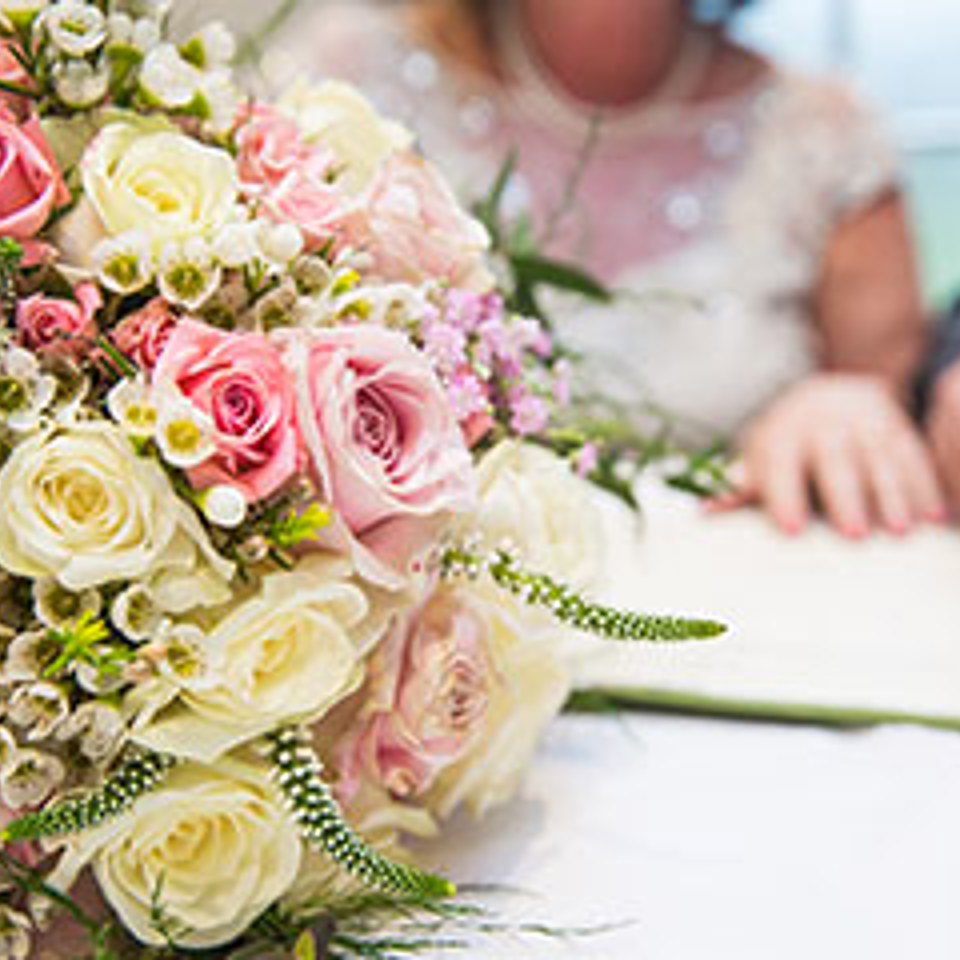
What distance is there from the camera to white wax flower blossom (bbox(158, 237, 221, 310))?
0.44 metres

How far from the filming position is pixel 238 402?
1.41ft

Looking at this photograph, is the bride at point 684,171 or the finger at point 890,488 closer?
the finger at point 890,488

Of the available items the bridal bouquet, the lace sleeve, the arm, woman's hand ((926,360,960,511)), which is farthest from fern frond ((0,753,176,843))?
the lace sleeve

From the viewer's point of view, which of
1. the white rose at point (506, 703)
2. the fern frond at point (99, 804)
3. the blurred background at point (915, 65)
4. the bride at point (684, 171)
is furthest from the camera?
the blurred background at point (915, 65)

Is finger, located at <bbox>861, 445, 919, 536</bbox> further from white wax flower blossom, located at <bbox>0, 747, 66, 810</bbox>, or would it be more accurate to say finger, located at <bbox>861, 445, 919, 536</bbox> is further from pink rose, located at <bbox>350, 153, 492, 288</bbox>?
white wax flower blossom, located at <bbox>0, 747, 66, 810</bbox>

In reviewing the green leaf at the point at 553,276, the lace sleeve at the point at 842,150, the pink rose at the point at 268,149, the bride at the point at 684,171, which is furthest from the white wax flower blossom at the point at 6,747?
the lace sleeve at the point at 842,150

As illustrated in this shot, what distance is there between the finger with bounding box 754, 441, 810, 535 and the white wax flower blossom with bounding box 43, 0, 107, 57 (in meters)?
0.62

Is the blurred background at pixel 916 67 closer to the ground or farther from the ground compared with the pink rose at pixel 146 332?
closer to the ground

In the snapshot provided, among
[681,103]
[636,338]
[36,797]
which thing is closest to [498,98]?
[681,103]

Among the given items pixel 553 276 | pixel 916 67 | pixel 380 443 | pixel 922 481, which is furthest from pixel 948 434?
pixel 916 67

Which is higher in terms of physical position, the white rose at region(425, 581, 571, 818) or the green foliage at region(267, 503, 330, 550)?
the green foliage at region(267, 503, 330, 550)

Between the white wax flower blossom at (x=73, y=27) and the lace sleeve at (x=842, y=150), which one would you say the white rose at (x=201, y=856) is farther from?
the lace sleeve at (x=842, y=150)

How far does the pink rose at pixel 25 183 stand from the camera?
442 millimetres

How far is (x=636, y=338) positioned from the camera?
1524 mm
